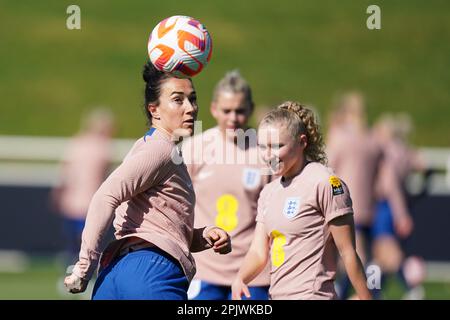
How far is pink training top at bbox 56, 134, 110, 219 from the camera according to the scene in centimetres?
1373

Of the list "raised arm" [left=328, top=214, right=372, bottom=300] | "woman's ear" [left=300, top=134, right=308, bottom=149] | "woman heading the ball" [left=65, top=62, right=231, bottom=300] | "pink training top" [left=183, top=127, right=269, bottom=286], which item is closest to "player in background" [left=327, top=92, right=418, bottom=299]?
"pink training top" [left=183, top=127, right=269, bottom=286]

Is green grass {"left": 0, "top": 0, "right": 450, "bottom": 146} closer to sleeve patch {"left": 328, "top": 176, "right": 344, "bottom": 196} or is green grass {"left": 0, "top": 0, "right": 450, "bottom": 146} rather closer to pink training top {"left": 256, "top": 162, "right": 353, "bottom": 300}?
pink training top {"left": 256, "top": 162, "right": 353, "bottom": 300}

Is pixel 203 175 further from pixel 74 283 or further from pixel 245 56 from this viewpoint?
pixel 245 56

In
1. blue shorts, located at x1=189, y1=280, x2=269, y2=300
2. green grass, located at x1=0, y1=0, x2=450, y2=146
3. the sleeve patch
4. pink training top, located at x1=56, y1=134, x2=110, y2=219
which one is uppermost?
green grass, located at x1=0, y1=0, x2=450, y2=146

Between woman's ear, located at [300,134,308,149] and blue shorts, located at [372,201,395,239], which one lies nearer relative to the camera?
woman's ear, located at [300,134,308,149]

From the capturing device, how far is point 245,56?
24.2m

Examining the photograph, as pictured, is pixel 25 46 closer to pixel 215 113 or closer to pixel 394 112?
pixel 394 112

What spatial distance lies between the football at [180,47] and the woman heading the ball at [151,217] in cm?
33

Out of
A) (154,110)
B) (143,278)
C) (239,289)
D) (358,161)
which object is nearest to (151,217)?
(143,278)

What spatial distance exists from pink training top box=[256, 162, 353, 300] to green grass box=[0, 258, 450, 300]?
6.35m

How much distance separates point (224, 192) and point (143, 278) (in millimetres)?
2663

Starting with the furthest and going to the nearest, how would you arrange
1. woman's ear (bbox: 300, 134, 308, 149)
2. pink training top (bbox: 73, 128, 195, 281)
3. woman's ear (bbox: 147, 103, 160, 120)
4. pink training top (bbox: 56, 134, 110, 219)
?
pink training top (bbox: 56, 134, 110, 219), woman's ear (bbox: 300, 134, 308, 149), woman's ear (bbox: 147, 103, 160, 120), pink training top (bbox: 73, 128, 195, 281)

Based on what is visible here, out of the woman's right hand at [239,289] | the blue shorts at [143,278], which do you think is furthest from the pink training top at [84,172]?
the blue shorts at [143,278]

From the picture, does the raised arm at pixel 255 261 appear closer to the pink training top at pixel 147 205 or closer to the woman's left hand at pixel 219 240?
the woman's left hand at pixel 219 240
